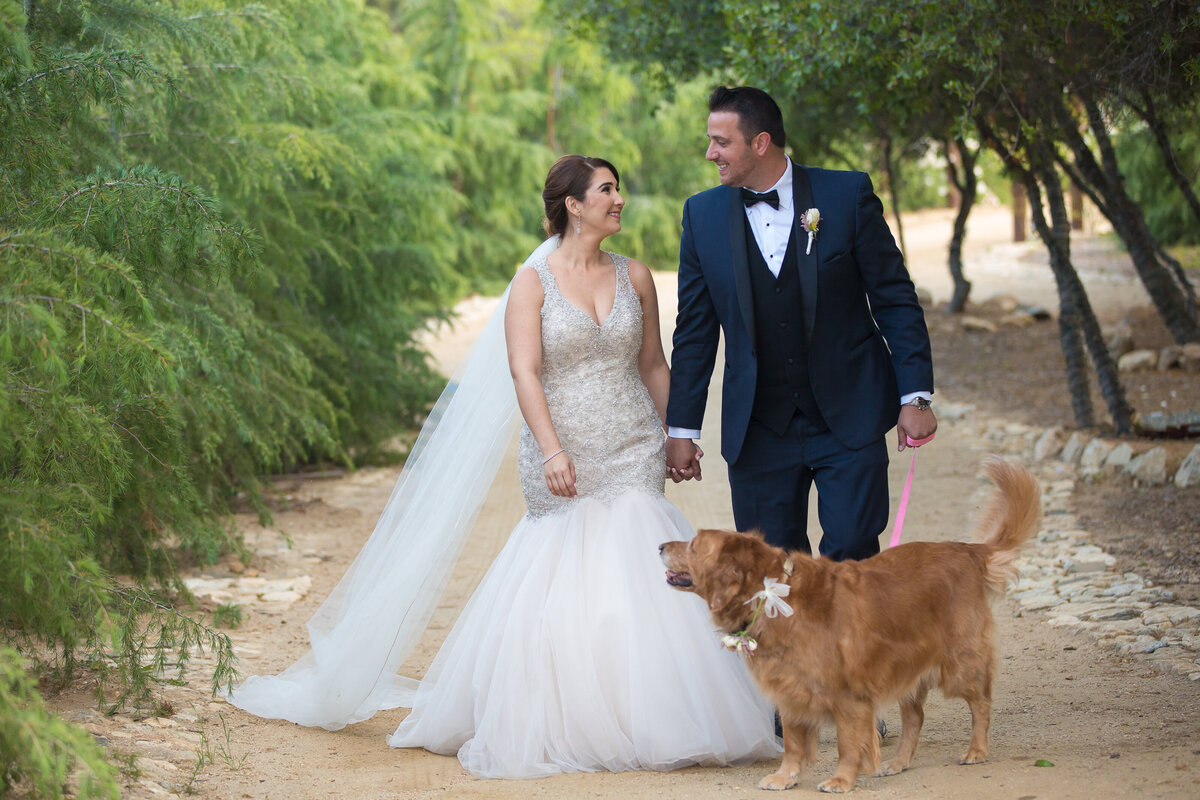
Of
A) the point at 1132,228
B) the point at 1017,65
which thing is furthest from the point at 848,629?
the point at 1132,228

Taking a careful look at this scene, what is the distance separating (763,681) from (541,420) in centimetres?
147

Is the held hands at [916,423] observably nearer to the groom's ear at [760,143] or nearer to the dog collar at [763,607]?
the dog collar at [763,607]

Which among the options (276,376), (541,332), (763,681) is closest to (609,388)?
(541,332)

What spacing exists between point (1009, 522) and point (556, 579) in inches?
72.8

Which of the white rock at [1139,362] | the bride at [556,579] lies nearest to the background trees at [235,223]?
the white rock at [1139,362]

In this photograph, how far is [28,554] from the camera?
11.5 feet

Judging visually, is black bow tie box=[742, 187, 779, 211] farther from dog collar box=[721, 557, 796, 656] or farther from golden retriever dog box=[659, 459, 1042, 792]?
dog collar box=[721, 557, 796, 656]

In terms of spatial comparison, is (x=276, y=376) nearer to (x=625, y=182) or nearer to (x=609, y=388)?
(x=609, y=388)

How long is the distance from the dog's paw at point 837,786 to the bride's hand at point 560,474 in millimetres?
1537

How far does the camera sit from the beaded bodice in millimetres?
5090

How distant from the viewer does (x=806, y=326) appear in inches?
186

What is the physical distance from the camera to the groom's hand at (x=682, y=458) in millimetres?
5066

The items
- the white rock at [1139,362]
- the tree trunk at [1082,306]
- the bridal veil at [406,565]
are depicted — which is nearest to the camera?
the bridal veil at [406,565]

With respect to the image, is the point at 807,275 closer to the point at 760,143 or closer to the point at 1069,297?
the point at 760,143
